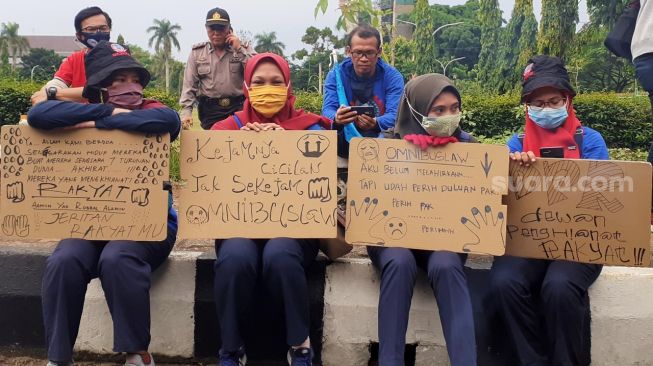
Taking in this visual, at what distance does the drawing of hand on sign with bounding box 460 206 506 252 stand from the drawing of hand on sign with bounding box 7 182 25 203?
218 cm

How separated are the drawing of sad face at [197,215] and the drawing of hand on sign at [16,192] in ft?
2.74

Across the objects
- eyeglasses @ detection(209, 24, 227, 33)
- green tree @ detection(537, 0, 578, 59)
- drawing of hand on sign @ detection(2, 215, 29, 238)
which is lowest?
drawing of hand on sign @ detection(2, 215, 29, 238)

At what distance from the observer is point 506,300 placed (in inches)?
127

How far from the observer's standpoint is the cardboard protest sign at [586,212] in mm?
3277

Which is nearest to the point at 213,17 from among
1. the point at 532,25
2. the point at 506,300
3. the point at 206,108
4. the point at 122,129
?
the point at 206,108

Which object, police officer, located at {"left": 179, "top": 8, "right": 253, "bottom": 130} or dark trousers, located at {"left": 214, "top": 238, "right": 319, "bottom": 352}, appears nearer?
dark trousers, located at {"left": 214, "top": 238, "right": 319, "bottom": 352}

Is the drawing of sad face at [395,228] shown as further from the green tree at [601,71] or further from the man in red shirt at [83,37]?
the green tree at [601,71]

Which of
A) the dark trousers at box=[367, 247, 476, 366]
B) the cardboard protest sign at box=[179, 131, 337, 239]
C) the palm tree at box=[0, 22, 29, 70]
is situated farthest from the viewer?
the palm tree at box=[0, 22, 29, 70]

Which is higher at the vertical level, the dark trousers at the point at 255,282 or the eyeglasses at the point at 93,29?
the eyeglasses at the point at 93,29

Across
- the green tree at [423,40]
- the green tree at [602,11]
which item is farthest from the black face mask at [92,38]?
the green tree at [423,40]

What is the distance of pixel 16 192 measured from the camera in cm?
340

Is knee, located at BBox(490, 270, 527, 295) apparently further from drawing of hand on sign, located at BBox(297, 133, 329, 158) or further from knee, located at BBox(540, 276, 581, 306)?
drawing of hand on sign, located at BBox(297, 133, 329, 158)

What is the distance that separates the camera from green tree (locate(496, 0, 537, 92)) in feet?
95.6

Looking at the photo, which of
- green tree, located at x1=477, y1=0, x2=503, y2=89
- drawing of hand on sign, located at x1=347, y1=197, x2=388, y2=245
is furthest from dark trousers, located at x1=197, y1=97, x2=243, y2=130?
green tree, located at x1=477, y1=0, x2=503, y2=89
